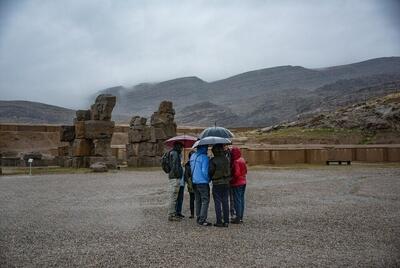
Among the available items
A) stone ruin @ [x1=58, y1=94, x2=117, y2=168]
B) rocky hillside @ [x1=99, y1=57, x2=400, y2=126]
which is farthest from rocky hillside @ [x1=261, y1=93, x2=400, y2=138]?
rocky hillside @ [x1=99, y1=57, x2=400, y2=126]

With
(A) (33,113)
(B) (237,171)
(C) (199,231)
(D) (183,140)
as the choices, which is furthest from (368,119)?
(A) (33,113)

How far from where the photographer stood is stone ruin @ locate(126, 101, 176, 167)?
90.0 feet

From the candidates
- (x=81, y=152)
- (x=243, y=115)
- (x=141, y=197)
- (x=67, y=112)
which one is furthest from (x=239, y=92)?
(x=141, y=197)

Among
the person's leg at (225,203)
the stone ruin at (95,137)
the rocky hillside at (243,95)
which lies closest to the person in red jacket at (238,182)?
the person's leg at (225,203)

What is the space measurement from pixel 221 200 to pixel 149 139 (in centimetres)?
1923

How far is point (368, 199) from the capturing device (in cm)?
1177

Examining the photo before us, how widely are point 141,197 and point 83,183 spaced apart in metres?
4.98

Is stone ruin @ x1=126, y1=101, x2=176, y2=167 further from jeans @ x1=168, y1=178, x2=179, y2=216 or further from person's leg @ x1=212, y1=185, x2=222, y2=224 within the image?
person's leg @ x1=212, y1=185, x2=222, y2=224

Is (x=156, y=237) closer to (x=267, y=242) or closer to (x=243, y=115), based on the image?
(x=267, y=242)

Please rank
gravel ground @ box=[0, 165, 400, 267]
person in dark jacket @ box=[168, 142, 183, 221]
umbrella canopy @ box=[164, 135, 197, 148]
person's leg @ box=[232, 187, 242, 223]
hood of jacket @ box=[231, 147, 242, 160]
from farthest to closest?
umbrella canopy @ box=[164, 135, 197, 148]
person in dark jacket @ box=[168, 142, 183, 221]
hood of jacket @ box=[231, 147, 242, 160]
person's leg @ box=[232, 187, 242, 223]
gravel ground @ box=[0, 165, 400, 267]

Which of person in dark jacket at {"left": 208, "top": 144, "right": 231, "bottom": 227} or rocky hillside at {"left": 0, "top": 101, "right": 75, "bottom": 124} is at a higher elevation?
rocky hillside at {"left": 0, "top": 101, "right": 75, "bottom": 124}

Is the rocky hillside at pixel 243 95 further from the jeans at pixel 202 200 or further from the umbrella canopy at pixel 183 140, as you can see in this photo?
the jeans at pixel 202 200

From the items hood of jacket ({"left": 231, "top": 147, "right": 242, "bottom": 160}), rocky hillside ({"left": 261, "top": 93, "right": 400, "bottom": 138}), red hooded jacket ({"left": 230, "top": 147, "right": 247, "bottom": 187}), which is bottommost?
red hooded jacket ({"left": 230, "top": 147, "right": 247, "bottom": 187})

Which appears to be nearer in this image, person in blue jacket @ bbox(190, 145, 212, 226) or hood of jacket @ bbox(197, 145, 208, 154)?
person in blue jacket @ bbox(190, 145, 212, 226)
